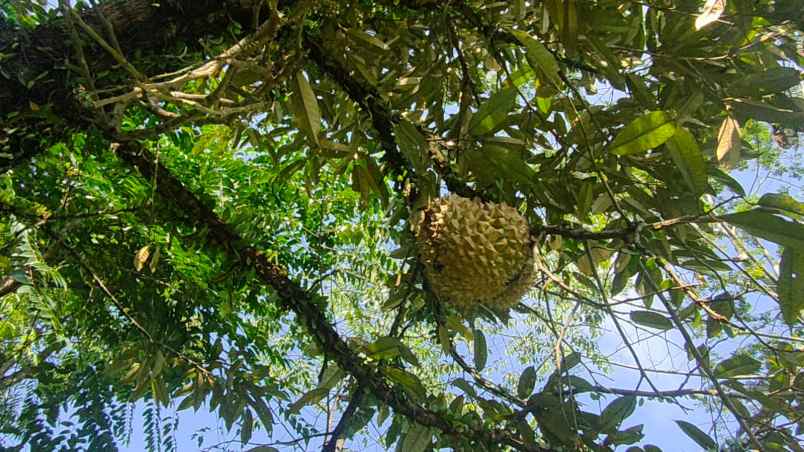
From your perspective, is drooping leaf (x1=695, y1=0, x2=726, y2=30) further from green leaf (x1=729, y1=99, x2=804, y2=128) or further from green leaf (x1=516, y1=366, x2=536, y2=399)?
green leaf (x1=516, y1=366, x2=536, y2=399)

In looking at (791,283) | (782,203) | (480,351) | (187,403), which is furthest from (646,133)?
(187,403)

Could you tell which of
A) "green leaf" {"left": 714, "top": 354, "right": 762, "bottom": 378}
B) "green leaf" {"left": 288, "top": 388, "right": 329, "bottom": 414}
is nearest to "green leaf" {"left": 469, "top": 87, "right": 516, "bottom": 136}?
"green leaf" {"left": 288, "top": 388, "right": 329, "bottom": 414}

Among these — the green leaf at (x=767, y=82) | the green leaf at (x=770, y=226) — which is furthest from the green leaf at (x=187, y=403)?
the green leaf at (x=767, y=82)

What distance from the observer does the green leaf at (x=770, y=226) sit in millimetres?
913

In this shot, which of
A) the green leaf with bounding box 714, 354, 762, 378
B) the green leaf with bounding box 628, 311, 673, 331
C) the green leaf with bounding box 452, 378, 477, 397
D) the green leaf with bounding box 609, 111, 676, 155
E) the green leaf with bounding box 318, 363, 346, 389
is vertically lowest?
the green leaf with bounding box 318, 363, 346, 389

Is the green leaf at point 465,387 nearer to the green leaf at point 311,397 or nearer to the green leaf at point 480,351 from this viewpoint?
the green leaf at point 480,351

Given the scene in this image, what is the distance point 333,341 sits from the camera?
137 cm

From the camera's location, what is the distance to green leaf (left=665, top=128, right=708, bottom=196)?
1011 mm

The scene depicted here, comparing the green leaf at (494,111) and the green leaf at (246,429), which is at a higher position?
the green leaf at (494,111)

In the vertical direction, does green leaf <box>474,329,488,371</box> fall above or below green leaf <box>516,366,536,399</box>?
above

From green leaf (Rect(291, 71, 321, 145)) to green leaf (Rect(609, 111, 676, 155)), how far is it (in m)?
0.59

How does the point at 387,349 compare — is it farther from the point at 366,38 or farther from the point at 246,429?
the point at 366,38

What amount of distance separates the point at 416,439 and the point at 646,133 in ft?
2.62

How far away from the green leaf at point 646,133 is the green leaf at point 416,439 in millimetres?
726
